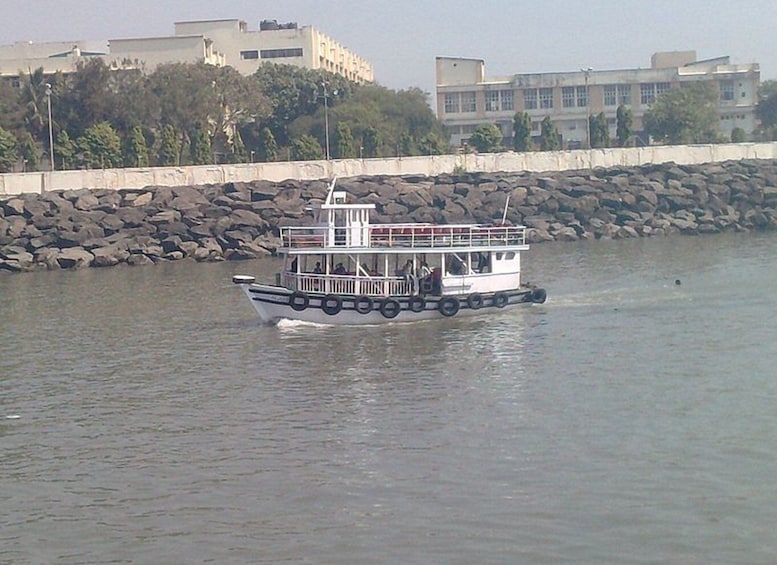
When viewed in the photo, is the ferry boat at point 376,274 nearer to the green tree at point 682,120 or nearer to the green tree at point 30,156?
the green tree at point 30,156

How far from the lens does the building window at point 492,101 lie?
308 ft

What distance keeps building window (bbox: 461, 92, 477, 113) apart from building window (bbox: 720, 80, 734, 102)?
60.3 feet

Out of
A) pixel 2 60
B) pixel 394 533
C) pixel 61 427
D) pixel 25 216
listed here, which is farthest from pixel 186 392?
pixel 2 60

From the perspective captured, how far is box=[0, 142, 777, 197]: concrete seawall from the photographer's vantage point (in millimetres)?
54750

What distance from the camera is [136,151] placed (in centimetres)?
6047

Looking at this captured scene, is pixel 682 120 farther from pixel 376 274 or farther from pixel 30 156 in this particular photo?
pixel 376 274

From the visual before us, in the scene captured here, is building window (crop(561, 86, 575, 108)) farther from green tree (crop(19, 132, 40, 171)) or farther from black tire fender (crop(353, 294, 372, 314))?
black tire fender (crop(353, 294, 372, 314))

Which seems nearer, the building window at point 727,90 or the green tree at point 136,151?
the green tree at point 136,151

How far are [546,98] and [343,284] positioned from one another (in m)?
66.7

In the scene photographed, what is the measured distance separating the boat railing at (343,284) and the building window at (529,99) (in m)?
66.2

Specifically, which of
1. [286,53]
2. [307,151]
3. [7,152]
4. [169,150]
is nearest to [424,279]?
[169,150]

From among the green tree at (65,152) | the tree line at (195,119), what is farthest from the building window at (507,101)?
the green tree at (65,152)

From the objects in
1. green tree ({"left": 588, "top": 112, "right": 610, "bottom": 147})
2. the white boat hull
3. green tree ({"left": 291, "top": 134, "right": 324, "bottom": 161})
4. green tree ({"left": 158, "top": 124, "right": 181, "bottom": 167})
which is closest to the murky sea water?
the white boat hull

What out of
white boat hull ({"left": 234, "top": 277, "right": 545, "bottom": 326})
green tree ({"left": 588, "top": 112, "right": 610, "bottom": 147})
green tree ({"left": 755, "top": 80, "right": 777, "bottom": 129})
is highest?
green tree ({"left": 755, "top": 80, "right": 777, "bottom": 129})
